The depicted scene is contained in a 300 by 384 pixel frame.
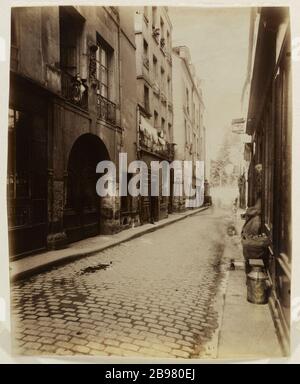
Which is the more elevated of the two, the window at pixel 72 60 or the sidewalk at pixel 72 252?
the window at pixel 72 60

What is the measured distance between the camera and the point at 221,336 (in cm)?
362

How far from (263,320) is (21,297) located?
2813 millimetres

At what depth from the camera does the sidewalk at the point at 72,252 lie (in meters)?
4.40

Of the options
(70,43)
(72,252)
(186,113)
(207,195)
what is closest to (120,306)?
(72,252)

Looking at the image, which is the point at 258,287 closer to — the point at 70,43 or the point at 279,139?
the point at 279,139

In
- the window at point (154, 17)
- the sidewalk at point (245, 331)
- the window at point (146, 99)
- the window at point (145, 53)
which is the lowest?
the sidewalk at point (245, 331)

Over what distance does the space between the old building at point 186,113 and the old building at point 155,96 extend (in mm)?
143

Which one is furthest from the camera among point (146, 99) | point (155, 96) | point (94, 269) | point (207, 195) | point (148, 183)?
point (146, 99)

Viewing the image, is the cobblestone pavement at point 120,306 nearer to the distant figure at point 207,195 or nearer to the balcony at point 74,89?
the distant figure at point 207,195

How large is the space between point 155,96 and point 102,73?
1.06 meters

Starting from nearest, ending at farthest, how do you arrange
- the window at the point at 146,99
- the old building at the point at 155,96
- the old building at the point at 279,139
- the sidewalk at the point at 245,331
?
the sidewalk at the point at 245,331
the old building at the point at 279,139
the old building at the point at 155,96
the window at the point at 146,99

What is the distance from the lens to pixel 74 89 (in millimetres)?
5832

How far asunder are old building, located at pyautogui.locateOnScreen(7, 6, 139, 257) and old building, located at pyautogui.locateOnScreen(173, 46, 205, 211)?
2.71 feet

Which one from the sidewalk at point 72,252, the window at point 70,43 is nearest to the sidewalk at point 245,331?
the sidewalk at point 72,252
